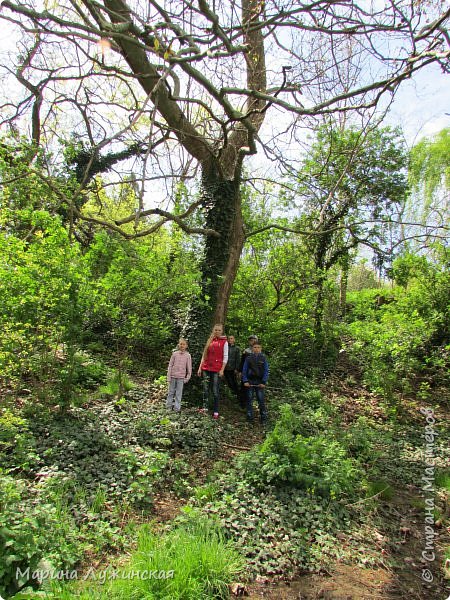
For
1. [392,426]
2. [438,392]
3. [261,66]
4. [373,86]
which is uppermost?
[261,66]

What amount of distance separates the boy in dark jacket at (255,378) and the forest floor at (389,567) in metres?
1.51

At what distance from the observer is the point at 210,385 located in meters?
7.60

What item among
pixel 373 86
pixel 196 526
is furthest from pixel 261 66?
pixel 196 526

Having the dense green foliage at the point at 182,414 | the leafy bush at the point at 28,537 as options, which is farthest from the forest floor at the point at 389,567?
the leafy bush at the point at 28,537

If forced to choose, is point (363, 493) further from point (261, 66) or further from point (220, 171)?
point (261, 66)

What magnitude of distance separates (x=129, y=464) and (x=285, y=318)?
702cm

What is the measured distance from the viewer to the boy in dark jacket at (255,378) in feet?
24.3

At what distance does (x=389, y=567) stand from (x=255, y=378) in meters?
4.24

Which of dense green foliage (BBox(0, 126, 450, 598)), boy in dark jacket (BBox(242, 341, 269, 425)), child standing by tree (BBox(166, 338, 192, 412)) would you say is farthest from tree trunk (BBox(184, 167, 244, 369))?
boy in dark jacket (BBox(242, 341, 269, 425))

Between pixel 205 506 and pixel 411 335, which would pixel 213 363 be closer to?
pixel 205 506

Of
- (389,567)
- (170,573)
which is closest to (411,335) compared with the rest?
(389,567)

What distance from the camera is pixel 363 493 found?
4.90 m

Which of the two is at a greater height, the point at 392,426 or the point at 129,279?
the point at 129,279

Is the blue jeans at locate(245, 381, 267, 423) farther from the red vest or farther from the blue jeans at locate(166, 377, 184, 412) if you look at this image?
the blue jeans at locate(166, 377, 184, 412)
